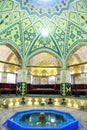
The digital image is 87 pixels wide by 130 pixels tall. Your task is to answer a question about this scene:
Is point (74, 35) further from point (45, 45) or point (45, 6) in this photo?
point (45, 6)

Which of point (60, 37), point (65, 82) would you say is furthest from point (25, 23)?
point (65, 82)

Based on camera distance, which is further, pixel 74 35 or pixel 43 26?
pixel 43 26

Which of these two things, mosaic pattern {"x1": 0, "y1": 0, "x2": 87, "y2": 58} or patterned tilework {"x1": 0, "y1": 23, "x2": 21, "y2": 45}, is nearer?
mosaic pattern {"x1": 0, "y1": 0, "x2": 87, "y2": 58}

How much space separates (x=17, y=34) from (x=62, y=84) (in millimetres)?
5451

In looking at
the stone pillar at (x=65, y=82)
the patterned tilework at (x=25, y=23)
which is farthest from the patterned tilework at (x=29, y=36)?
the stone pillar at (x=65, y=82)

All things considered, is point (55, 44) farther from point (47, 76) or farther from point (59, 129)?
point (59, 129)

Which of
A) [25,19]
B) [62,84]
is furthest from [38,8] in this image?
[62,84]

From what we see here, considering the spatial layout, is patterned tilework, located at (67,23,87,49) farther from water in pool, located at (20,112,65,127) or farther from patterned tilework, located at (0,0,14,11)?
water in pool, located at (20,112,65,127)

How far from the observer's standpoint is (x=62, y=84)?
13.4 m

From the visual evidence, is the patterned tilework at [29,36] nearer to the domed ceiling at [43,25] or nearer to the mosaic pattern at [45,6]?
the domed ceiling at [43,25]

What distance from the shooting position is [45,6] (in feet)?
39.7

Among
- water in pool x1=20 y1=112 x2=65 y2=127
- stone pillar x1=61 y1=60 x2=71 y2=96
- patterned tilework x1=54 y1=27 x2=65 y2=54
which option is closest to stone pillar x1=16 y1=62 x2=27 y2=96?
stone pillar x1=61 y1=60 x2=71 y2=96

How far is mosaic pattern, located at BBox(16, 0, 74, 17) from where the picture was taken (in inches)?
465

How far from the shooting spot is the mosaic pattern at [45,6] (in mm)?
11812
